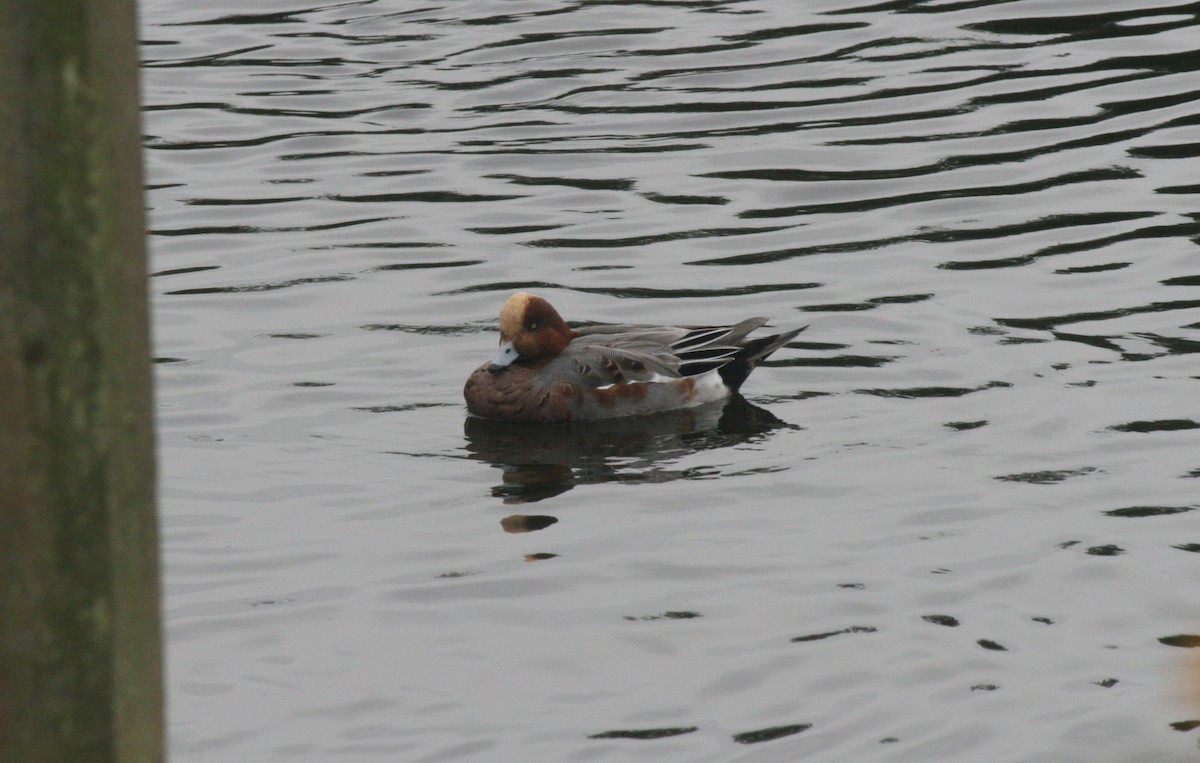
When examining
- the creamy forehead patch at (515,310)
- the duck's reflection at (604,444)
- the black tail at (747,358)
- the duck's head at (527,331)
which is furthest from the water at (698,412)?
the creamy forehead patch at (515,310)

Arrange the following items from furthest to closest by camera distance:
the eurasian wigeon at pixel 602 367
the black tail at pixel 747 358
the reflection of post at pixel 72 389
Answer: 1. the black tail at pixel 747 358
2. the eurasian wigeon at pixel 602 367
3. the reflection of post at pixel 72 389

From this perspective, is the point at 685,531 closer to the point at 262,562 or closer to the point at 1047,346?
the point at 262,562

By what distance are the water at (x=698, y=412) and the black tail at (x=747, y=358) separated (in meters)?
0.17

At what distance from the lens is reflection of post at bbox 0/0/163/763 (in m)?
2.75

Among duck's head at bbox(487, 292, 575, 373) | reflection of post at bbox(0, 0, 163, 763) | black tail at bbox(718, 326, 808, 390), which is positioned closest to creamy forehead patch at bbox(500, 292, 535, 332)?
duck's head at bbox(487, 292, 575, 373)

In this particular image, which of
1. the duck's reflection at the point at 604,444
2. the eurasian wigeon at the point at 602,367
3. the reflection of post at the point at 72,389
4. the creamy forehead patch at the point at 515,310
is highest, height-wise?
the reflection of post at the point at 72,389

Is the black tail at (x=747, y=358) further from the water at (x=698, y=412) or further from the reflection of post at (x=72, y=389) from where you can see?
the reflection of post at (x=72, y=389)

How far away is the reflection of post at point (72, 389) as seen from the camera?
2.75 metres

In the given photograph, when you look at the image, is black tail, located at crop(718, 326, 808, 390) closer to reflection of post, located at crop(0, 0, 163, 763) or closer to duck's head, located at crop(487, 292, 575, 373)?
duck's head, located at crop(487, 292, 575, 373)

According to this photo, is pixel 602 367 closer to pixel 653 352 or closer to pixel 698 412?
pixel 653 352

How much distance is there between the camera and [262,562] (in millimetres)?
7871

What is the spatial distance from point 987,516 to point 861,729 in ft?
7.30

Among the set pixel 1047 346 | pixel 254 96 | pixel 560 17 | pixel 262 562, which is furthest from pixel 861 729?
pixel 560 17

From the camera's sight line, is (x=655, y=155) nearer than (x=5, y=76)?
No
